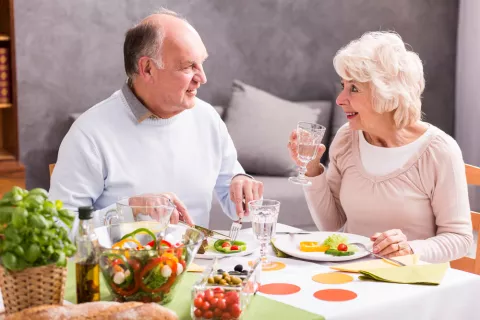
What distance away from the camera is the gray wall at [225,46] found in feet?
15.0

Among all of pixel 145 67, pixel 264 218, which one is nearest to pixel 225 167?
pixel 145 67

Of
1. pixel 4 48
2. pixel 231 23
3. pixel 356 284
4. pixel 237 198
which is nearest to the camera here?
pixel 356 284

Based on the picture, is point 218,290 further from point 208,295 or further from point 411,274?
point 411,274

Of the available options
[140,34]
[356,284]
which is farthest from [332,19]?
[356,284]

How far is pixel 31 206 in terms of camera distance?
58.1 inches

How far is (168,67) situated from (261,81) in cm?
272

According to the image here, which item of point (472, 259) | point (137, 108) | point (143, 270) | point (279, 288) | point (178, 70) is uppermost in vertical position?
point (178, 70)

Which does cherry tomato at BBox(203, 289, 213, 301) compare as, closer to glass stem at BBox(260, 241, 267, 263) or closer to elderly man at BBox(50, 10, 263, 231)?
glass stem at BBox(260, 241, 267, 263)

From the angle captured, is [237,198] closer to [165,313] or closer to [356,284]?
[356,284]

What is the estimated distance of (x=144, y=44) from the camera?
253 cm

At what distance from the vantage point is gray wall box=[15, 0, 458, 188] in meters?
4.57

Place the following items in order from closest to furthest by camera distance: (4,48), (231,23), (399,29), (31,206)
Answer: (31,206) < (4,48) < (231,23) < (399,29)

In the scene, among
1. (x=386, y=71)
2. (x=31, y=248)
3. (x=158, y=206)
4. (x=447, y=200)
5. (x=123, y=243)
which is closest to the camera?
(x=31, y=248)

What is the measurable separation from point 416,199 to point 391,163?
0.49 ft
